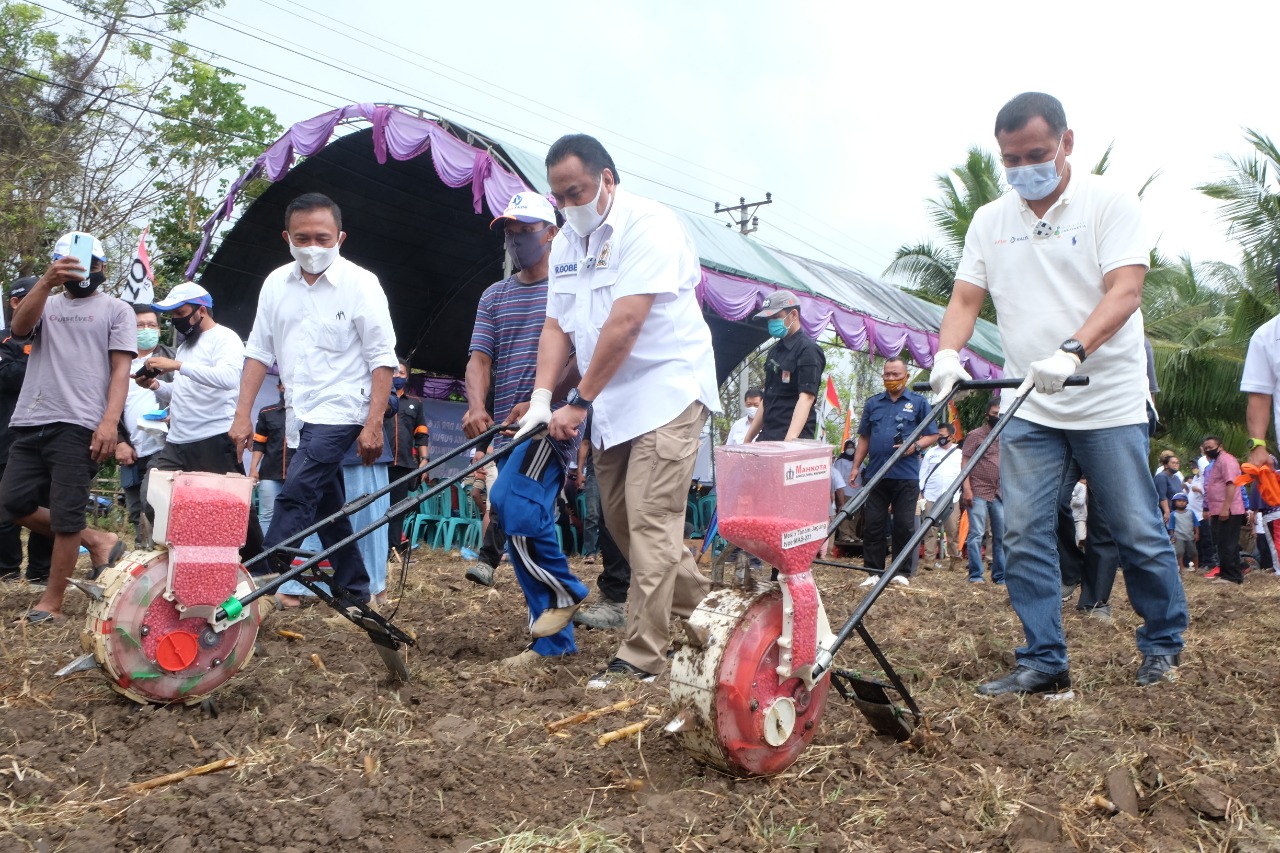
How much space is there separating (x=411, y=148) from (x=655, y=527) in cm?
831

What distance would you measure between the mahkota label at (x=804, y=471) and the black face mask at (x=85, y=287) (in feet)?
12.8

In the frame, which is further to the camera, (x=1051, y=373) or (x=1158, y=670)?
(x=1158, y=670)

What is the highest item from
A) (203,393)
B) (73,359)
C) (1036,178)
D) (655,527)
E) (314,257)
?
(1036,178)

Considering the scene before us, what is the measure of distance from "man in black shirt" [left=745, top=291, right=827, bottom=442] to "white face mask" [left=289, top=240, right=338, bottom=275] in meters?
3.14

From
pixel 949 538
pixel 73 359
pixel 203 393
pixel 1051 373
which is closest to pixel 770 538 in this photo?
pixel 1051 373

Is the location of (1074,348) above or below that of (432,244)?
below

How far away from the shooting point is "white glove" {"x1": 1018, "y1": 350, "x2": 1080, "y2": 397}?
311 cm

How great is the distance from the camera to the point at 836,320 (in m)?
14.0

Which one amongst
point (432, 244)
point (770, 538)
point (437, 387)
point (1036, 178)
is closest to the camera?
point (770, 538)

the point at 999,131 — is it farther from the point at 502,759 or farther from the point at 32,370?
the point at 32,370

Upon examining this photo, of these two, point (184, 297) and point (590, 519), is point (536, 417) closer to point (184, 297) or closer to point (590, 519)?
point (184, 297)

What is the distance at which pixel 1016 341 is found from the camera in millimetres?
3736

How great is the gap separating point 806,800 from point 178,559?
6.68 feet

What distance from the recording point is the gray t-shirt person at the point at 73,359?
4895mm
